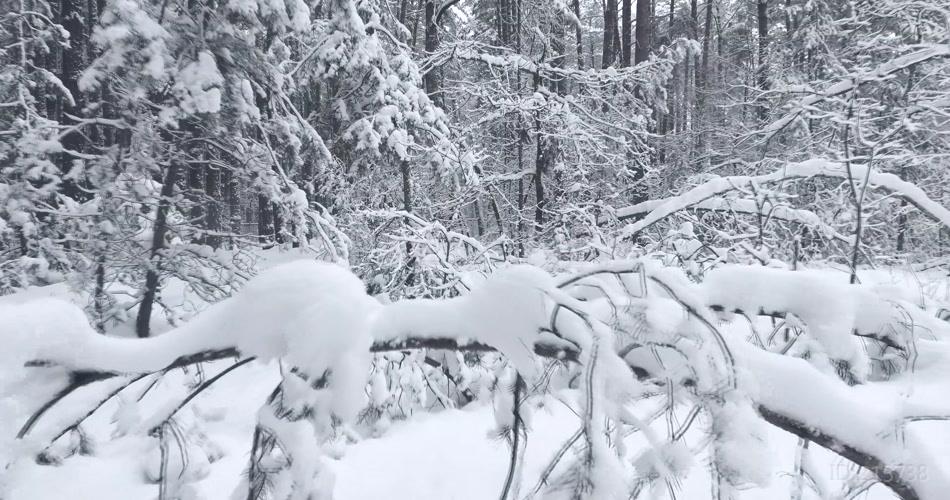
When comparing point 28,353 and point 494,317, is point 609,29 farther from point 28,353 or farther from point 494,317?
point 28,353

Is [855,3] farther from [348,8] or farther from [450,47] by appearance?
[348,8]

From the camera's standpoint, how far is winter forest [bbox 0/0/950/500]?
1.41 metres

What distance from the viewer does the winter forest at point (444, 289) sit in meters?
Result: 1.41

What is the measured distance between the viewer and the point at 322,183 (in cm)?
957

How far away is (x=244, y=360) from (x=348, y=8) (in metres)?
7.11

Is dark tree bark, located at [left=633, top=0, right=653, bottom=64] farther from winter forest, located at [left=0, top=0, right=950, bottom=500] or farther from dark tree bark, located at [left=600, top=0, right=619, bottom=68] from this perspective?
dark tree bark, located at [left=600, top=0, right=619, bottom=68]

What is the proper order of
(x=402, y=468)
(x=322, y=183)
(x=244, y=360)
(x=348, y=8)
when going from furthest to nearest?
(x=322, y=183), (x=348, y=8), (x=402, y=468), (x=244, y=360)

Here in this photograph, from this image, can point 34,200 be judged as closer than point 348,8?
Yes

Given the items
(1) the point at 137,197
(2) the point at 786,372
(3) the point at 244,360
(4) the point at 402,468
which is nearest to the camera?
(2) the point at 786,372

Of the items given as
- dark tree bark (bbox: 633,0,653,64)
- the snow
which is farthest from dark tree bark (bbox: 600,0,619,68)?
the snow

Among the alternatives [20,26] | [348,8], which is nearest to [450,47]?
[348,8]

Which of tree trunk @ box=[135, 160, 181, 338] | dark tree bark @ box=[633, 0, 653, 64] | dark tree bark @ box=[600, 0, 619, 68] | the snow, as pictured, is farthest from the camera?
dark tree bark @ box=[600, 0, 619, 68]

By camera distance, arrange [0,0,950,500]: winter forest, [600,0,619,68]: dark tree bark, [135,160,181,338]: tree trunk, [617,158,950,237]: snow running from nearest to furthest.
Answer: [0,0,950,500]: winter forest → [617,158,950,237]: snow → [135,160,181,338]: tree trunk → [600,0,619,68]: dark tree bark

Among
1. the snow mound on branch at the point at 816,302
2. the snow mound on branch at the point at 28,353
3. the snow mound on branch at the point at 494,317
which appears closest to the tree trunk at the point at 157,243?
the snow mound on branch at the point at 28,353
